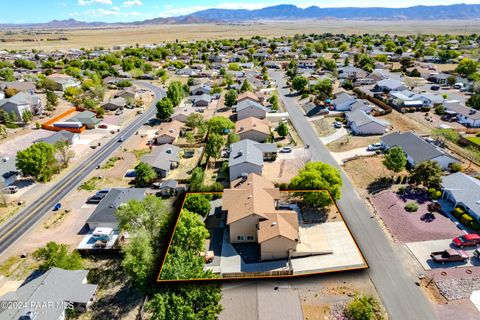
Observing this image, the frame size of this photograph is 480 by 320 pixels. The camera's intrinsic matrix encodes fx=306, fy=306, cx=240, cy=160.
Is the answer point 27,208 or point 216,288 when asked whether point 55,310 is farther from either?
point 27,208

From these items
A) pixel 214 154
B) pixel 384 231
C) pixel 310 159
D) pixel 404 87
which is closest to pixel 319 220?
pixel 384 231

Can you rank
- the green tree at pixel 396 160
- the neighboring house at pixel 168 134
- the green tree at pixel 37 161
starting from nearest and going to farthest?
the green tree at pixel 396 160
the green tree at pixel 37 161
the neighboring house at pixel 168 134

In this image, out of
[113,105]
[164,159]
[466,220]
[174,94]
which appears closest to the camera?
[466,220]

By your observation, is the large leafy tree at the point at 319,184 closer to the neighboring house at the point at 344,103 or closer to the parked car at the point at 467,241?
the parked car at the point at 467,241

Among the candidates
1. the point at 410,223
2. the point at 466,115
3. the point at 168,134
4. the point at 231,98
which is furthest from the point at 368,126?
the point at 168,134

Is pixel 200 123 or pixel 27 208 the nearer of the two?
pixel 27 208

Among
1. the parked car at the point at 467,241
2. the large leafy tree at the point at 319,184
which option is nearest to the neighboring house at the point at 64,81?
the large leafy tree at the point at 319,184

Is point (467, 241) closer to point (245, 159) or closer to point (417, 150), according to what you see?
point (417, 150)
